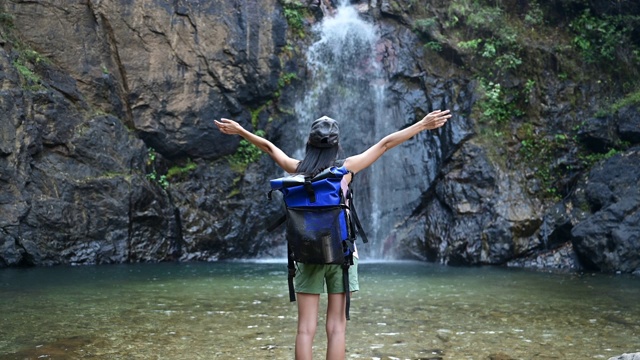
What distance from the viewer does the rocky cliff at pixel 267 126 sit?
527 inches

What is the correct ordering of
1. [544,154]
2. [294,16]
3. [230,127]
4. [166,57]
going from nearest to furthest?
[230,127]
[544,154]
[166,57]
[294,16]

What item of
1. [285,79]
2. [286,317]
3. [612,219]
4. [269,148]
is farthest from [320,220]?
[285,79]

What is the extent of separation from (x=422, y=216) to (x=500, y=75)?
162 inches

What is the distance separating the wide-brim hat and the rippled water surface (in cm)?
197

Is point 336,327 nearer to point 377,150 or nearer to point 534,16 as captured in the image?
point 377,150

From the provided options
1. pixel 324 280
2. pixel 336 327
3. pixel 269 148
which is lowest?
pixel 336 327

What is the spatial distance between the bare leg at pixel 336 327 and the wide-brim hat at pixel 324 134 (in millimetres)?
848

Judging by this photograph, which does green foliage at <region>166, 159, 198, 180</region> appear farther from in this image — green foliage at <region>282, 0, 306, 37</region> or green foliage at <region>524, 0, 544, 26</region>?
green foliage at <region>524, 0, 544, 26</region>

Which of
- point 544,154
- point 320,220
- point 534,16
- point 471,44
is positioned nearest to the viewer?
point 320,220

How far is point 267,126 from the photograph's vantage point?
1648 centimetres

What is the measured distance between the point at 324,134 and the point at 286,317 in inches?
137

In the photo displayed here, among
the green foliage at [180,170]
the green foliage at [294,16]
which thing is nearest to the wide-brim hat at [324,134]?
the green foliage at [180,170]

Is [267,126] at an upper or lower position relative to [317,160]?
upper

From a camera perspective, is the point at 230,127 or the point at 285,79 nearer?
the point at 230,127
